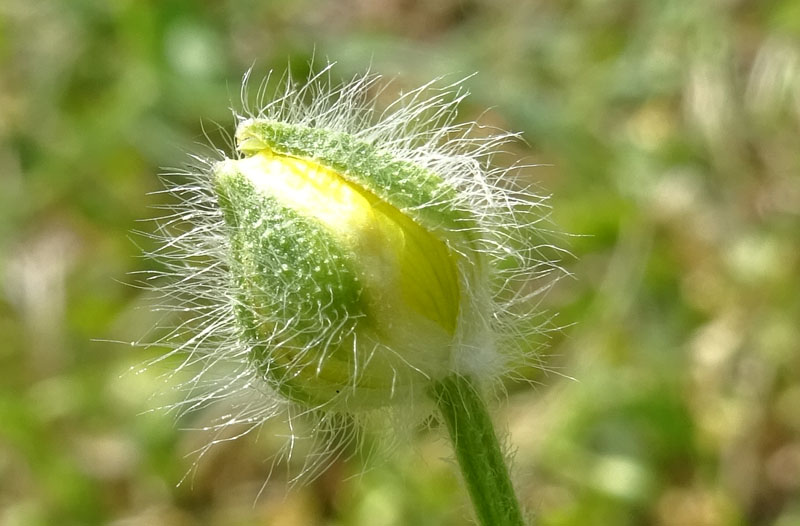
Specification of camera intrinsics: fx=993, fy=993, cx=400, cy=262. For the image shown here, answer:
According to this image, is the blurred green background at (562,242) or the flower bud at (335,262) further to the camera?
the blurred green background at (562,242)

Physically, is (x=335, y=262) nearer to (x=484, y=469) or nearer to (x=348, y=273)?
(x=348, y=273)

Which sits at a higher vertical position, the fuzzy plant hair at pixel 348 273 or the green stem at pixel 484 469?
the fuzzy plant hair at pixel 348 273

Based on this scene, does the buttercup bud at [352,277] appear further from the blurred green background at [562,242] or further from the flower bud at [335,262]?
the blurred green background at [562,242]

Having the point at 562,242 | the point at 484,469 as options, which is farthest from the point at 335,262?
the point at 562,242

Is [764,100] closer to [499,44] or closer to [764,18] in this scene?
[764,18]

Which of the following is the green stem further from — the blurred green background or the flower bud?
the blurred green background

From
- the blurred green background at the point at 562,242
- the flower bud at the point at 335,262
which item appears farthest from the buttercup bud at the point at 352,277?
the blurred green background at the point at 562,242
